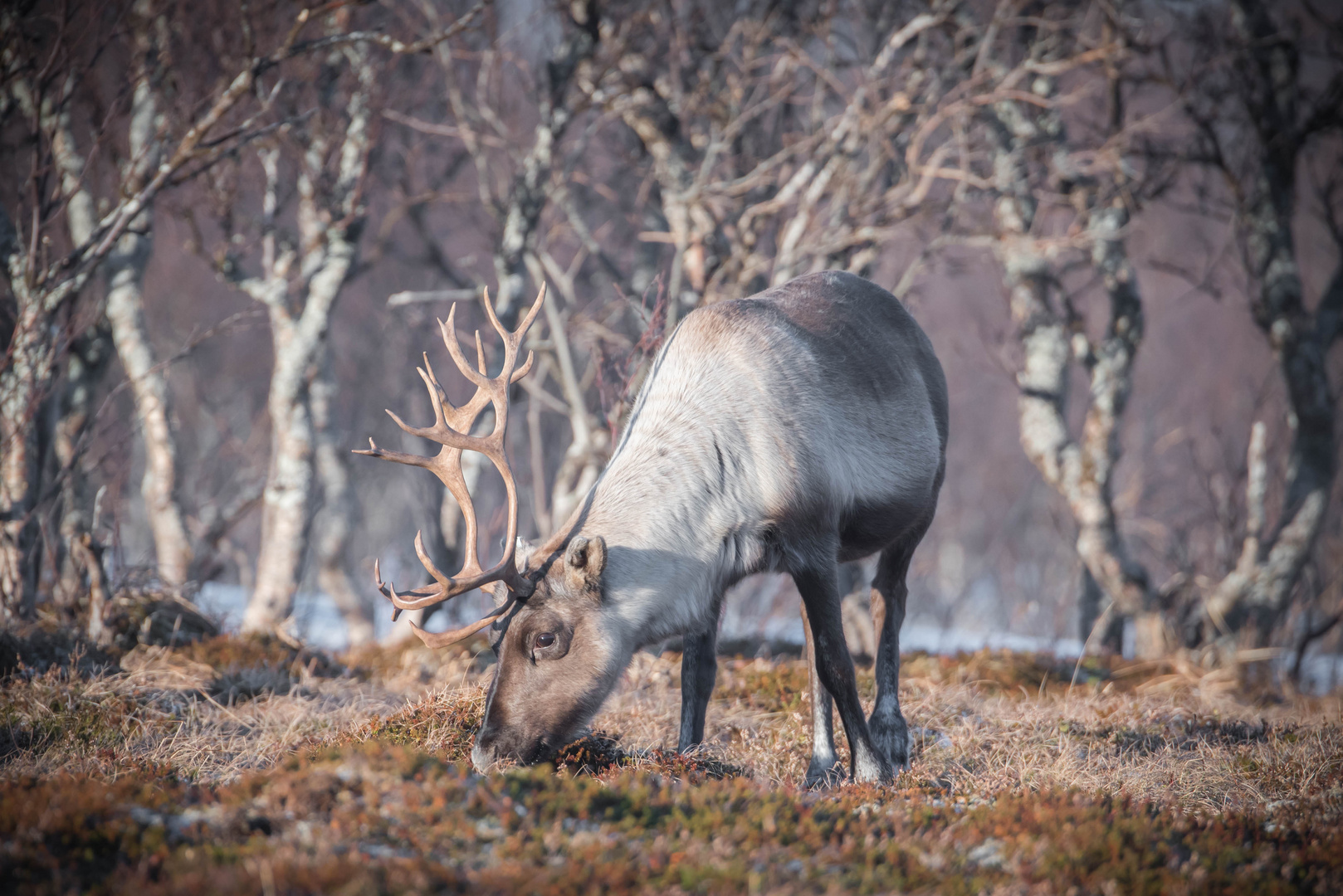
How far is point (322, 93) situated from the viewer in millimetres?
8469

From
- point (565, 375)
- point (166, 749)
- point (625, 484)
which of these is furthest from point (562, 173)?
point (166, 749)

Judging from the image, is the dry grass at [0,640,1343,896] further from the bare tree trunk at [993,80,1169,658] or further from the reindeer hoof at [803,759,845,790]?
the bare tree trunk at [993,80,1169,658]

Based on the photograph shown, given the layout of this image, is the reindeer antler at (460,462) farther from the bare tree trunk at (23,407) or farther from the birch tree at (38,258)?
the bare tree trunk at (23,407)

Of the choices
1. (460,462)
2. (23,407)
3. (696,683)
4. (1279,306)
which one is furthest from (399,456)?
(1279,306)

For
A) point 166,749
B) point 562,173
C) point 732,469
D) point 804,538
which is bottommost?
point 166,749

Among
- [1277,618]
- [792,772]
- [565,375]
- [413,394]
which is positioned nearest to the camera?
[792,772]

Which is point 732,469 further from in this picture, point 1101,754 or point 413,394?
point 413,394

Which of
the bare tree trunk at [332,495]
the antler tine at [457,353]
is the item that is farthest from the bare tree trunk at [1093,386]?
the bare tree trunk at [332,495]

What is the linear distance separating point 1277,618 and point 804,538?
299 inches

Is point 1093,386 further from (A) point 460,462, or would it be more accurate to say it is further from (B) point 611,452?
(A) point 460,462

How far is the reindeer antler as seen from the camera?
3.64 meters

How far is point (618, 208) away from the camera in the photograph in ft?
39.8

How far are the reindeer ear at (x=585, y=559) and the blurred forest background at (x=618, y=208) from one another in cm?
267

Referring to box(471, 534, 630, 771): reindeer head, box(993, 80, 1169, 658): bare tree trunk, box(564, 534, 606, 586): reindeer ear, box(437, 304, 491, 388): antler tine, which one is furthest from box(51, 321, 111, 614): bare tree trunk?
box(993, 80, 1169, 658): bare tree trunk
